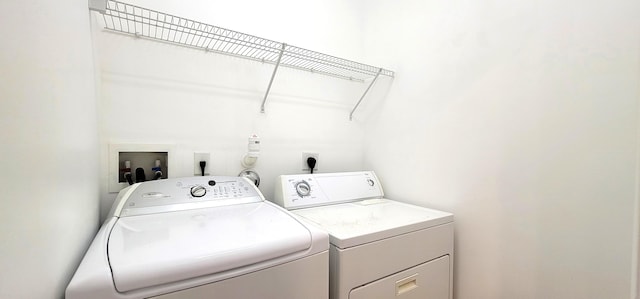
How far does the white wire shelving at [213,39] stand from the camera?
3.48ft

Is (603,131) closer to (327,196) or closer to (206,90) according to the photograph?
(327,196)

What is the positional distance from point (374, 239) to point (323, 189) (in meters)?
0.54

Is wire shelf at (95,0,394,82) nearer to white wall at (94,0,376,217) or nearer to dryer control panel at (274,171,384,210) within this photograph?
white wall at (94,0,376,217)

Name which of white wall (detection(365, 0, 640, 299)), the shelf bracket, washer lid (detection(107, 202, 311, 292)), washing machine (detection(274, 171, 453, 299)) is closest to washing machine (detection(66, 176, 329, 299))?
washer lid (detection(107, 202, 311, 292))

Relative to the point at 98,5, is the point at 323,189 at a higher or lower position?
lower

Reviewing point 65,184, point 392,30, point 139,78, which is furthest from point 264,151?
point 392,30

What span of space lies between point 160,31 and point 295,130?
2.78 feet

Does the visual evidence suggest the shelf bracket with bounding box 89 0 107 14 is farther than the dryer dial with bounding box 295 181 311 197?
No

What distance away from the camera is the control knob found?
3.51ft

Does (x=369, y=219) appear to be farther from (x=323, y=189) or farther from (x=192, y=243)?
(x=192, y=243)

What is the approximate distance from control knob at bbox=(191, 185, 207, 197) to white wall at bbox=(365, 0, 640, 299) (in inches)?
44.1

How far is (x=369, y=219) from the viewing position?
1.11 meters

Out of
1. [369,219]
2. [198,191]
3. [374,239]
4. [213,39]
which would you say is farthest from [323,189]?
[213,39]

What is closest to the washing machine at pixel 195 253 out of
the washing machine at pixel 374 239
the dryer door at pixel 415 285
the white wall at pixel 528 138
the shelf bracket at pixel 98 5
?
the washing machine at pixel 374 239
